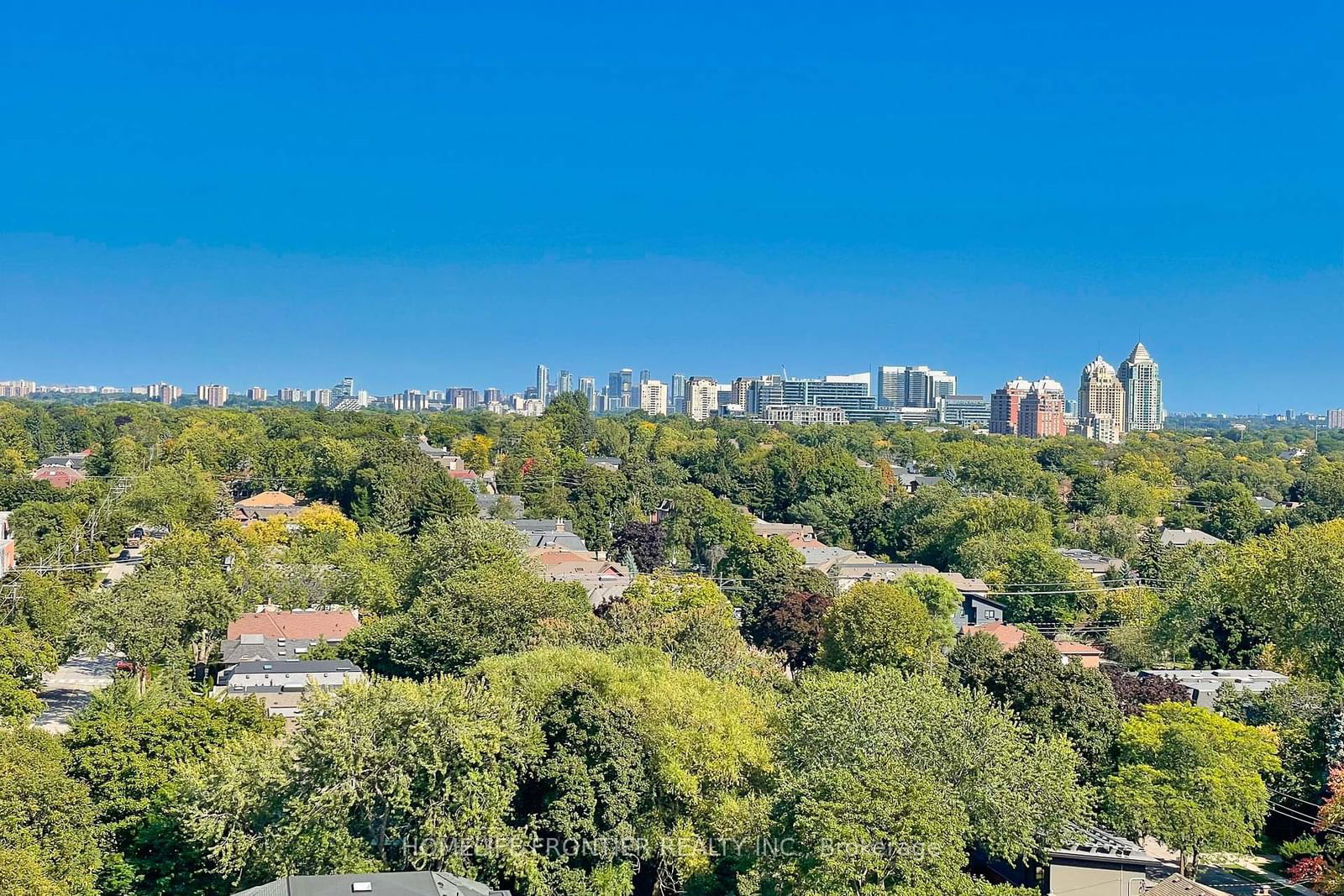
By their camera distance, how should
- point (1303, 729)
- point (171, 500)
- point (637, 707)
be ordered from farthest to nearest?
point (171, 500) < point (1303, 729) < point (637, 707)


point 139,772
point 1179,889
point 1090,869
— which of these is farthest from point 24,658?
point 1179,889

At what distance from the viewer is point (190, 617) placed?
74.6ft

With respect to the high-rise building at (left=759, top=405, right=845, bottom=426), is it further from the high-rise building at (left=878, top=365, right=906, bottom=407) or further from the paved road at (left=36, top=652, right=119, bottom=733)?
the paved road at (left=36, top=652, right=119, bottom=733)

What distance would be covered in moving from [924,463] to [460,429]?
Answer: 30.2m

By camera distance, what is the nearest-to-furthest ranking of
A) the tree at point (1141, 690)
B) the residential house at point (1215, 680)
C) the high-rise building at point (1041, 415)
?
1. the tree at point (1141, 690)
2. the residential house at point (1215, 680)
3. the high-rise building at point (1041, 415)

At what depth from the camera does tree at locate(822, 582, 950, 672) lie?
22.0 metres

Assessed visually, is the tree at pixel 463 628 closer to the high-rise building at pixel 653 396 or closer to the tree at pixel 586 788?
the tree at pixel 586 788

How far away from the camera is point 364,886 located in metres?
10.3

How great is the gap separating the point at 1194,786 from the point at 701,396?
444ft

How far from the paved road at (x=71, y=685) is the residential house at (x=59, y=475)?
23.5m

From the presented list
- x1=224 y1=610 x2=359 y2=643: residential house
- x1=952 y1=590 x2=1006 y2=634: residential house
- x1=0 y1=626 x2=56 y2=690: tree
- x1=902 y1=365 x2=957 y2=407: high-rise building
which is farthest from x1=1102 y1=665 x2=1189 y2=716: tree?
x1=902 y1=365 x2=957 y2=407: high-rise building

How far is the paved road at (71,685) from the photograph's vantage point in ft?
67.6

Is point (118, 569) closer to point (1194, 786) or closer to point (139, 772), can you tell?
point (139, 772)

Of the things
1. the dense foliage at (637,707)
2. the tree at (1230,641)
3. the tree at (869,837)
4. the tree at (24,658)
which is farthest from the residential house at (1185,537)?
the tree at (24,658)
